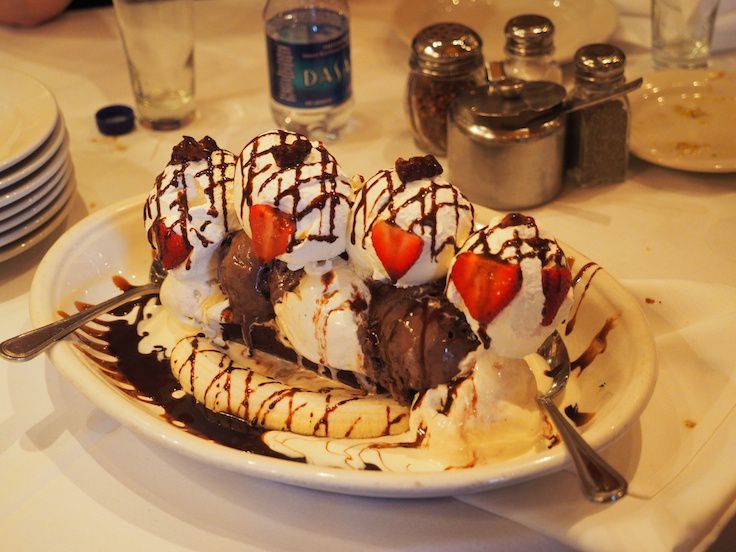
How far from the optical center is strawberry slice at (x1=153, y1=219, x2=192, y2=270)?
114cm

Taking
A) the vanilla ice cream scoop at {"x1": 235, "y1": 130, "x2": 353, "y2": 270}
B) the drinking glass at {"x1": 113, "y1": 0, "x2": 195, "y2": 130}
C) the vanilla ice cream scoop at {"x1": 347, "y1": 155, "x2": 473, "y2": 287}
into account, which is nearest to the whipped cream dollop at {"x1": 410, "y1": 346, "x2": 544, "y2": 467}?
the vanilla ice cream scoop at {"x1": 347, "y1": 155, "x2": 473, "y2": 287}

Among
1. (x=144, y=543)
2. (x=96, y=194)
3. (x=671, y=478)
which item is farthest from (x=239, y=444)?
(x=96, y=194)

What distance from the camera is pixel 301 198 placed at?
1.03 metres

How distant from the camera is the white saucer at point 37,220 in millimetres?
1374

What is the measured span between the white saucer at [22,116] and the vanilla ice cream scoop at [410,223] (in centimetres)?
64

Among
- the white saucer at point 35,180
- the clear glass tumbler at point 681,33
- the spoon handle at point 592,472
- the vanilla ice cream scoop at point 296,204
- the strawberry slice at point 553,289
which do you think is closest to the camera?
the spoon handle at point 592,472

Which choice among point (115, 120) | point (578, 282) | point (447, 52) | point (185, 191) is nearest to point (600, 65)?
point (447, 52)

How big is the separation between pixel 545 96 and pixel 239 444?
79 cm

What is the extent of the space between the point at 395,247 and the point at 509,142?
545mm

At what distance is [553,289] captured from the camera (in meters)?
0.94

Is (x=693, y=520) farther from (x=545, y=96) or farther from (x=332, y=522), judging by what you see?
(x=545, y=96)

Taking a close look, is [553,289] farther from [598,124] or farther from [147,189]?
[147,189]

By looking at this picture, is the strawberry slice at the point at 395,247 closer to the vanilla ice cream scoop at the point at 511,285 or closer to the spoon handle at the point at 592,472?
the vanilla ice cream scoop at the point at 511,285

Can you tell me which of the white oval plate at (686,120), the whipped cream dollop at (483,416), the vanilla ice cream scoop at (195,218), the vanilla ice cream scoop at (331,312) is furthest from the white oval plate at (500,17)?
the whipped cream dollop at (483,416)
